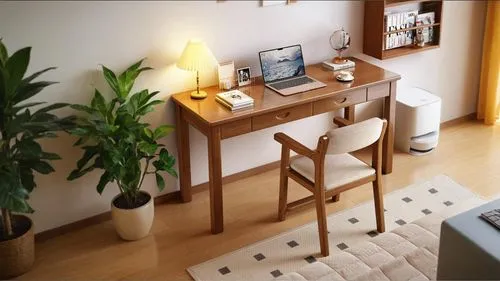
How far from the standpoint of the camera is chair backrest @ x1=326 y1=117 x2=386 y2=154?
333 cm

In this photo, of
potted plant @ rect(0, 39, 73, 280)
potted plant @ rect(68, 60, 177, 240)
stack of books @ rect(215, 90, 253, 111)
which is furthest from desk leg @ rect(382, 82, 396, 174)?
potted plant @ rect(0, 39, 73, 280)

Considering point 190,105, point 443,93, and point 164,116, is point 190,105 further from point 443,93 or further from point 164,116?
point 443,93

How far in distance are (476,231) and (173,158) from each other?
176cm

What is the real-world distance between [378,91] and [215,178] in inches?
47.5

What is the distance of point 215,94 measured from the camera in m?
3.91

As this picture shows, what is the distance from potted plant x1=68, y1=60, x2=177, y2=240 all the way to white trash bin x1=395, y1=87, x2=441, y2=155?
1.80 meters

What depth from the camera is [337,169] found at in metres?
3.59

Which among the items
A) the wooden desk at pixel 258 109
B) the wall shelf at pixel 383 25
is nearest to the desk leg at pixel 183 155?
the wooden desk at pixel 258 109

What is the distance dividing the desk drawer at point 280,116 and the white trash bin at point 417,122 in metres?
1.10

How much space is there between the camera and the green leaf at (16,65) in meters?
3.06

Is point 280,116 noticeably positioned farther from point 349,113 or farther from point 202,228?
point 349,113

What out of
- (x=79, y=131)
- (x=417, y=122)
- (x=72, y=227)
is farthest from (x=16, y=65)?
(x=417, y=122)

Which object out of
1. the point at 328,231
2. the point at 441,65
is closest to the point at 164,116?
the point at 328,231

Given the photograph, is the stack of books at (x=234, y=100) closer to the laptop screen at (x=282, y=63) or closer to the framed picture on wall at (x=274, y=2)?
the laptop screen at (x=282, y=63)
